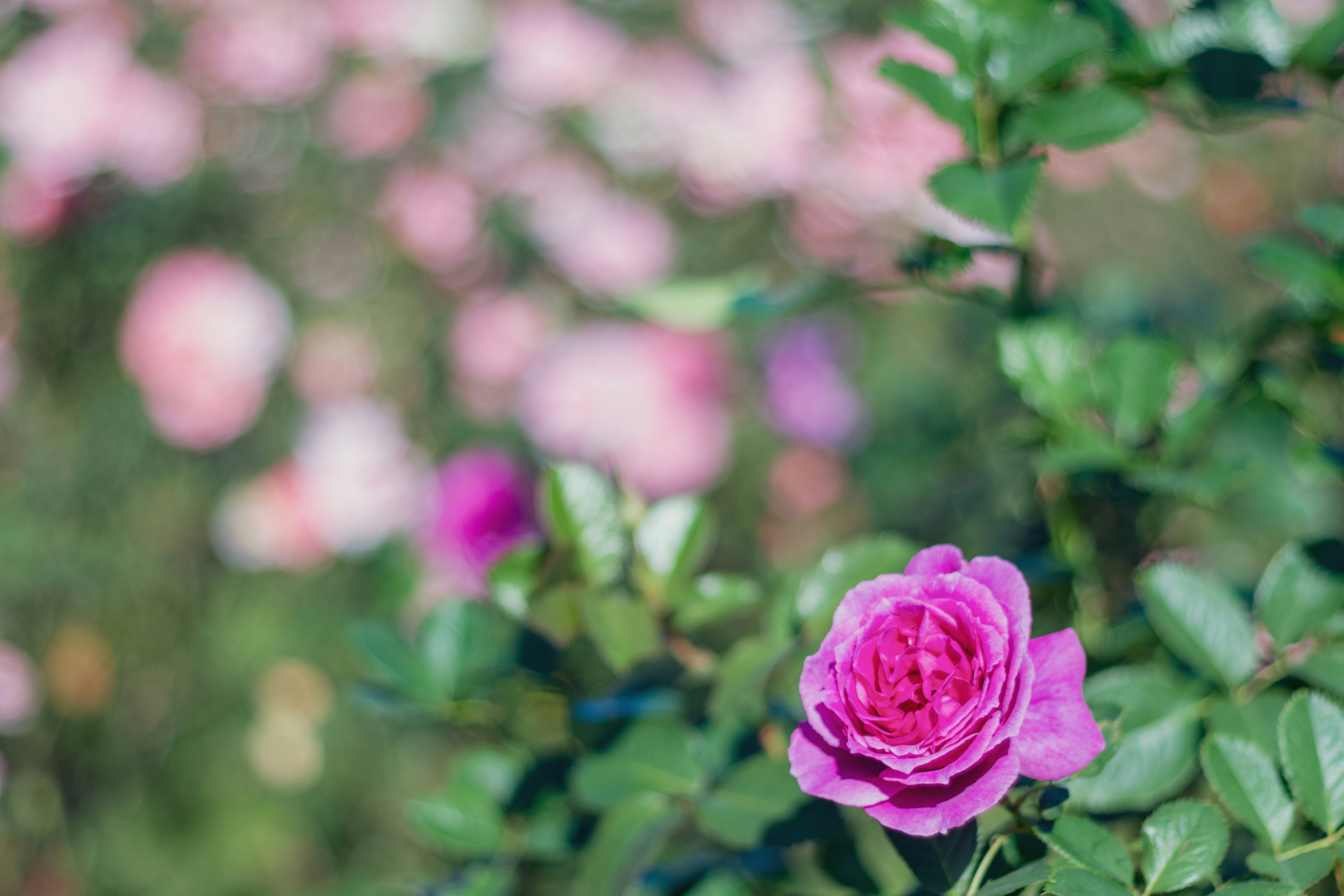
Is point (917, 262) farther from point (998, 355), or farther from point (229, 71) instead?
point (229, 71)

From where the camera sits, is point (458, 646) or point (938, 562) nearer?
point (938, 562)

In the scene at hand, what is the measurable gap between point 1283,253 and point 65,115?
Answer: 1588 millimetres

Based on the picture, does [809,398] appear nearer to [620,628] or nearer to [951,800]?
[620,628]

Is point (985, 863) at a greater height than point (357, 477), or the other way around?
point (985, 863)

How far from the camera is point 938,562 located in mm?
338

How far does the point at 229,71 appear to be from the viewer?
171 centimetres

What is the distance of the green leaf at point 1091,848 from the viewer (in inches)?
12.7

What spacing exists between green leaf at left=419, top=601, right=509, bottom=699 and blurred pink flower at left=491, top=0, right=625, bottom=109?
143 cm

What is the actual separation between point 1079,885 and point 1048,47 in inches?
12.6

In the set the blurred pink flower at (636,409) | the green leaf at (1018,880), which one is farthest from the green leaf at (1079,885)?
the blurred pink flower at (636,409)

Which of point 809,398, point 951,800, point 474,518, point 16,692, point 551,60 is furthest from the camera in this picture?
point 551,60

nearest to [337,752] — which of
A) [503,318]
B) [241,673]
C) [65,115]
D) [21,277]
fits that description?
[241,673]

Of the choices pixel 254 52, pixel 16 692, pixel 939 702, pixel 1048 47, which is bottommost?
pixel 16 692

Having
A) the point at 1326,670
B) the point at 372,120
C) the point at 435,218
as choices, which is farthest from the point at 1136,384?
the point at 372,120
